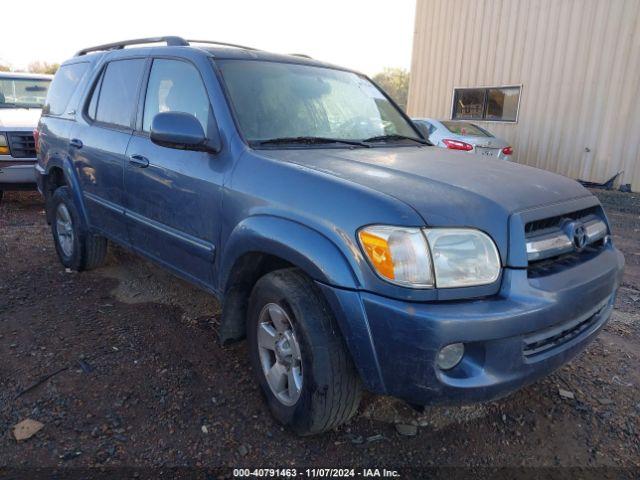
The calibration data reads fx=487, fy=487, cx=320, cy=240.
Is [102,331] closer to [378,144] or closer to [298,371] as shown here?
[298,371]

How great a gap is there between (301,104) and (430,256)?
153cm

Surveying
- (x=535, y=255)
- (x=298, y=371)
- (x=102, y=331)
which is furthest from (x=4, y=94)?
(x=535, y=255)

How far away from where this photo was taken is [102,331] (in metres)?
3.41

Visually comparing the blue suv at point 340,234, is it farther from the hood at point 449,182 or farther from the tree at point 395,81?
the tree at point 395,81

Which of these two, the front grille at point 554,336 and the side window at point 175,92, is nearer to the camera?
the front grille at point 554,336

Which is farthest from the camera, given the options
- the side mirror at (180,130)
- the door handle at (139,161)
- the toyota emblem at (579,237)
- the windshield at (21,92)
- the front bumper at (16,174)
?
the windshield at (21,92)

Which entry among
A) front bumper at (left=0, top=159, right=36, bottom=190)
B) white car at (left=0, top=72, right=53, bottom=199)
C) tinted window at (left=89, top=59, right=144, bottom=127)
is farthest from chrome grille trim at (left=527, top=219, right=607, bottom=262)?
white car at (left=0, top=72, right=53, bottom=199)

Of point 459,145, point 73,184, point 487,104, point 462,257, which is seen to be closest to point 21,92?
point 73,184

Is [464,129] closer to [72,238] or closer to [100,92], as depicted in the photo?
[100,92]

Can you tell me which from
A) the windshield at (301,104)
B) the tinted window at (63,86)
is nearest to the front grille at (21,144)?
the tinted window at (63,86)

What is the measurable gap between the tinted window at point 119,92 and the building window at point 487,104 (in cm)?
1021

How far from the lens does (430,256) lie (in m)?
1.87

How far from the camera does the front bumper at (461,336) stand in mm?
1820

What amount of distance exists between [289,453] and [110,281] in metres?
2.81
